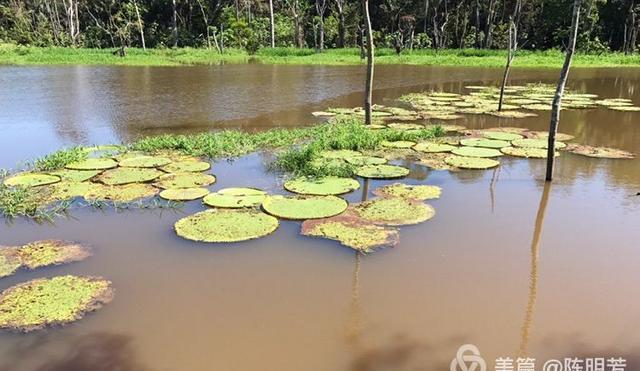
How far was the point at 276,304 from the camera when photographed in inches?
147

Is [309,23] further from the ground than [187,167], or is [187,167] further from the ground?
[309,23]

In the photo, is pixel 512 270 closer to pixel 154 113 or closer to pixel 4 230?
pixel 4 230

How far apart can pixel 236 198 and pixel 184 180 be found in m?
1.00

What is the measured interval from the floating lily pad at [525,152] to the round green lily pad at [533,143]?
16 cm

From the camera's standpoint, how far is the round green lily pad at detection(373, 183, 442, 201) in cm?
577

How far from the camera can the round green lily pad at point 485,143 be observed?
26.2 feet

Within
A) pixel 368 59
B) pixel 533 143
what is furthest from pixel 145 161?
pixel 533 143

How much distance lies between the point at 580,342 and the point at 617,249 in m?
1.58

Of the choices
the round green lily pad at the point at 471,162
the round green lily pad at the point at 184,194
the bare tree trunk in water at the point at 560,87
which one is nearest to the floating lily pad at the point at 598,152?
the round green lily pad at the point at 471,162

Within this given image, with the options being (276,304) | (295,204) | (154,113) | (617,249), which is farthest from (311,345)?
(154,113)

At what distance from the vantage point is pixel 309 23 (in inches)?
1438

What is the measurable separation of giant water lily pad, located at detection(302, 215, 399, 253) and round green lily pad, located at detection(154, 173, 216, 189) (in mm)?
1753

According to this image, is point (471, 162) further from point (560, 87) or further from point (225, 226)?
point (225, 226)

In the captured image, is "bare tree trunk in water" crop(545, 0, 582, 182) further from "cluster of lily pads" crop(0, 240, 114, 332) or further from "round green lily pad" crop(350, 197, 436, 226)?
"cluster of lily pads" crop(0, 240, 114, 332)
